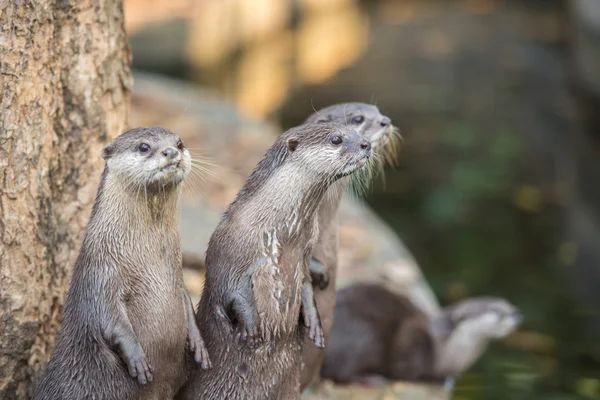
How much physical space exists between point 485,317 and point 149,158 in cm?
257

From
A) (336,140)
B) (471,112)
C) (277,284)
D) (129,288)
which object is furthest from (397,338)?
(471,112)

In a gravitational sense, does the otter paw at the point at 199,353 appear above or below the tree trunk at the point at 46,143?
below

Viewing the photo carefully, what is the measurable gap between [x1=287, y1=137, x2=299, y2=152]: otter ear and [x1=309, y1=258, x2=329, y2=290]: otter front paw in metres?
0.58

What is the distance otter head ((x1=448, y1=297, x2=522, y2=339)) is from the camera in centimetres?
466

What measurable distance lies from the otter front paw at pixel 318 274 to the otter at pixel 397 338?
995 millimetres

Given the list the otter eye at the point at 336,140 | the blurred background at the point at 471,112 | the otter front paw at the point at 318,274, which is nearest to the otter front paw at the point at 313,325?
the otter front paw at the point at 318,274

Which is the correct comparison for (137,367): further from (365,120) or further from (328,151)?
(365,120)

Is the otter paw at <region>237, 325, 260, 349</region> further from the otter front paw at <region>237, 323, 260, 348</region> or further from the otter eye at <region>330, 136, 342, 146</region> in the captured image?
the otter eye at <region>330, 136, 342, 146</region>

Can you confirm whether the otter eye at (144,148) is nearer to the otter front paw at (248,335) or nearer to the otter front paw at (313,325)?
the otter front paw at (248,335)

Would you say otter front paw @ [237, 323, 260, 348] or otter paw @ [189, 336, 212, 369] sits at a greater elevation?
otter front paw @ [237, 323, 260, 348]

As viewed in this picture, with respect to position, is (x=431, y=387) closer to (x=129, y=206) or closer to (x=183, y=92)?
(x=129, y=206)

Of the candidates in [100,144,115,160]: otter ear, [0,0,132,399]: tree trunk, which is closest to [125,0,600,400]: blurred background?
[0,0,132,399]: tree trunk

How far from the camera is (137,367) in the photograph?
8.77 ft

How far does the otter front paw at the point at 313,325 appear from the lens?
2.98m
